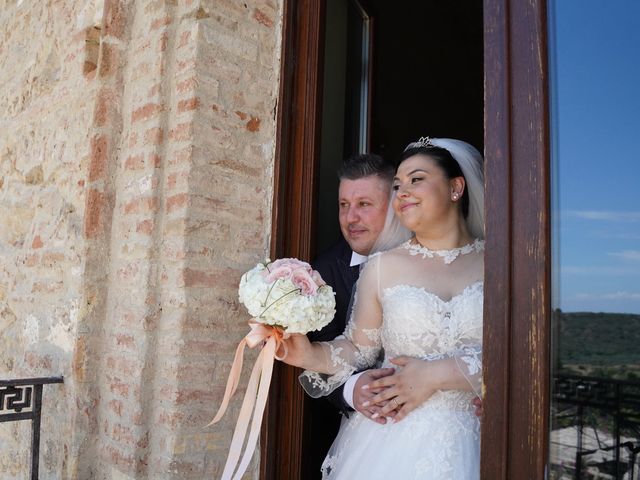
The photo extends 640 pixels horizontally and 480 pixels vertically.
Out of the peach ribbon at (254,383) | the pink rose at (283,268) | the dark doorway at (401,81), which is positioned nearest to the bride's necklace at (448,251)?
the pink rose at (283,268)

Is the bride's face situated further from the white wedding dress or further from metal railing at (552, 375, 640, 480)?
metal railing at (552, 375, 640, 480)

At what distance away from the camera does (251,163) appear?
2777 millimetres

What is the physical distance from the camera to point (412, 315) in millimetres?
2340

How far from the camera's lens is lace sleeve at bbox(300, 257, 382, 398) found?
2.52 m

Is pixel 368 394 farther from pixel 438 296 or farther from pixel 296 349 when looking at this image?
pixel 438 296

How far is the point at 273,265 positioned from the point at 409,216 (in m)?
0.59

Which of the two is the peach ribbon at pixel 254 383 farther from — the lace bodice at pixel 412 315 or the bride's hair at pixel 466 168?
the bride's hair at pixel 466 168

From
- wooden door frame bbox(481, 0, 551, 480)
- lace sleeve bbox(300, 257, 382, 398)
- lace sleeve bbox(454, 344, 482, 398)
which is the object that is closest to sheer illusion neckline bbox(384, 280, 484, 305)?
lace sleeve bbox(300, 257, 382, 398)

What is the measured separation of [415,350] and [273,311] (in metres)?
0.59

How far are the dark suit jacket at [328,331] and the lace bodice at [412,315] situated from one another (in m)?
0.22

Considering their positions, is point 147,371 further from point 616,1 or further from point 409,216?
point 616,1

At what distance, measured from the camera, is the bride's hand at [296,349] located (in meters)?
2.41

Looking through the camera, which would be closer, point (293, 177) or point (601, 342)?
point (601, 342)

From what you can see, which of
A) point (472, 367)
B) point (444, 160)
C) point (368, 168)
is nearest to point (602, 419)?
point (472, 367)
